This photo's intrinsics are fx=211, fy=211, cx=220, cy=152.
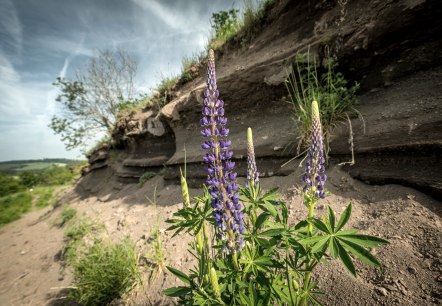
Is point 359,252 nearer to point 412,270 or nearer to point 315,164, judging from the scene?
point 315,164

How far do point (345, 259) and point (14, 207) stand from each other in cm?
1934

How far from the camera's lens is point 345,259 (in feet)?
4.08

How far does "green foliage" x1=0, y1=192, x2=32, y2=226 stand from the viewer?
1257 centimetres

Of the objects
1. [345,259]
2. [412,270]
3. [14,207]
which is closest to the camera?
[345,259]

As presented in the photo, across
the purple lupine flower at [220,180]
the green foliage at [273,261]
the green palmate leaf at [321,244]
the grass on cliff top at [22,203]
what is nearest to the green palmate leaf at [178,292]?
the green foliage at [273,261]

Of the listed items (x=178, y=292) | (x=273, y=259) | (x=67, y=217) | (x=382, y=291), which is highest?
(x=273, y=259)

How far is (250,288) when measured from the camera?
146 cm

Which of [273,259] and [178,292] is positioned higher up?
[273,259]

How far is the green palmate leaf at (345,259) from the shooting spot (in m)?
1.20

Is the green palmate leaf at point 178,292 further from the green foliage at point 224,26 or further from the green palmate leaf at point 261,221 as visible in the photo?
the green foliage at point 224,26

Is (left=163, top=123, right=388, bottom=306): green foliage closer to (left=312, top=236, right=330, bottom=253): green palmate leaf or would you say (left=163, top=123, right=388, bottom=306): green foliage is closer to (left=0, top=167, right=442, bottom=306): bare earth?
(left=312, top=236, right=330, bottom=253): green palmate leaf

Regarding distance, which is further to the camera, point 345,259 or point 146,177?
point 146,177

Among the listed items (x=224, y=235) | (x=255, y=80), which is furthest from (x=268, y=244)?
(x=255, y=80)

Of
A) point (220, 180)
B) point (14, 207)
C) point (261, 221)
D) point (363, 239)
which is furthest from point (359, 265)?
point (14, 207)
